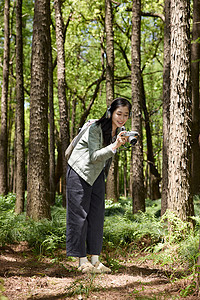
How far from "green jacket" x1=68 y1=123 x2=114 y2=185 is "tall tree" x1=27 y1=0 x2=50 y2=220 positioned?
9.59 feet

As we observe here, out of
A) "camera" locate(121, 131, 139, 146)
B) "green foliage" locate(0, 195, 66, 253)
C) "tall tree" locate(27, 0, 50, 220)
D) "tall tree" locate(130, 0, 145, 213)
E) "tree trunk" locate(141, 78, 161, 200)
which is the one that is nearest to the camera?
"camera" locate(121, 131, 139, 146)

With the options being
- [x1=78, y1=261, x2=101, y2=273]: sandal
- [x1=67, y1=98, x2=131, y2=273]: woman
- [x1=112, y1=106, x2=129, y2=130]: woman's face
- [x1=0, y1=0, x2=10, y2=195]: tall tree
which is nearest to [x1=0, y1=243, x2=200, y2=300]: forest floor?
[x1=78, y1=261, x2=101, y2=273]: sandal

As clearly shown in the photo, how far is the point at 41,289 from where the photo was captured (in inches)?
138

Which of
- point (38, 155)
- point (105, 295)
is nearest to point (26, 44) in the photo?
point (38, 155)

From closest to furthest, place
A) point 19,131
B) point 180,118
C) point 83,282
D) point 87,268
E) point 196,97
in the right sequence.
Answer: point 83,282
point 87,268
point 180,118
point 19,131
point 196,97

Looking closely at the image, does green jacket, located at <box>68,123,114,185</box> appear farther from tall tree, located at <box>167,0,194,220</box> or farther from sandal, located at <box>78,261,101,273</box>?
tall tree, located at <box>167,0,194,220</box>

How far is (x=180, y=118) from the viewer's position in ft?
17.9

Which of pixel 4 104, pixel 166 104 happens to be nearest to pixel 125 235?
pixel 166 104

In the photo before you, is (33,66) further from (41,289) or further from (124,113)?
(41,289)

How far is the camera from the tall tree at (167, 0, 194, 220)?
5.38m

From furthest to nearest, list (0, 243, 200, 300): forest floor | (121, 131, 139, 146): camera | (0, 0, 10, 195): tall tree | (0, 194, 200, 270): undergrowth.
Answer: (0, 0, 10, 195): tall tree → (0, 194, 200, 270): undergrowth → (121, 131, 139, 146): camera → (0, 243, 200, 300): forest floor

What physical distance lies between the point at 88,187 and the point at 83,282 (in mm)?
1180

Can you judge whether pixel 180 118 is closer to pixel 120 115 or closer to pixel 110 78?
pixel 120 115

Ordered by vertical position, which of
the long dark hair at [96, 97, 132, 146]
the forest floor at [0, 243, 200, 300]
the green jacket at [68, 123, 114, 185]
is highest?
the long dark hair at [96, 97, 132, 146]
